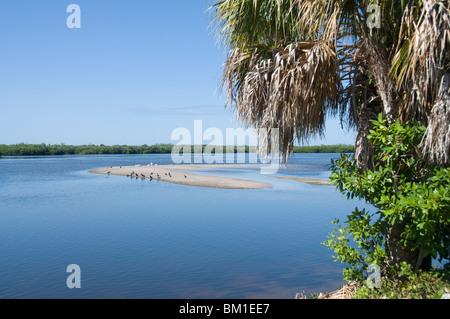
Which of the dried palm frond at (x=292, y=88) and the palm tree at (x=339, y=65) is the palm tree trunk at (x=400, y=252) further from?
the dried palm frond at (x=292, y=88)

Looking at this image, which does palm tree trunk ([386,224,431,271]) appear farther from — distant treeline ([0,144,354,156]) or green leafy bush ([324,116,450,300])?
distant treeline ([0,144,354,156])

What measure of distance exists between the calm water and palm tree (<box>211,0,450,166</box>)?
13.6ft

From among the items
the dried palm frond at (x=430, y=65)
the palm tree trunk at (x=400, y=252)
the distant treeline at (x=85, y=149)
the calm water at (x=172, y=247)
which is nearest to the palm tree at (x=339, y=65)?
the dried palm frond at (x=430, y=65)

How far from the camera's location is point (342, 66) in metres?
6.45

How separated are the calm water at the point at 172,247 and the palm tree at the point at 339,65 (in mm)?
4150


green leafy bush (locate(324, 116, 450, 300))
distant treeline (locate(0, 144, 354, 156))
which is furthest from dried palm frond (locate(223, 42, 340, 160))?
distant treeline (locate(0, 144, 354, 156))

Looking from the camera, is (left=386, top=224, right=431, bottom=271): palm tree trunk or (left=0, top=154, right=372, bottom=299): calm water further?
(left=0, top=154, right=372, bottom=299): calm water

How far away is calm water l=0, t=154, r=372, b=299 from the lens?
8914 mm

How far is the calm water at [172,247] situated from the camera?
8.91 metres

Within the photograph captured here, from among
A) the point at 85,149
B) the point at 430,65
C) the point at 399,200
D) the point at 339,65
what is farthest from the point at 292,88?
the point at 85,149

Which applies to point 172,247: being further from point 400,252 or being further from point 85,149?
point 85,149

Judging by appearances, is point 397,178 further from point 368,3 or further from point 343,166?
point 368,3

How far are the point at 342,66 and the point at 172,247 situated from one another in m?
8.31

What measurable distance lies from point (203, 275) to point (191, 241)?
3.53 metres
